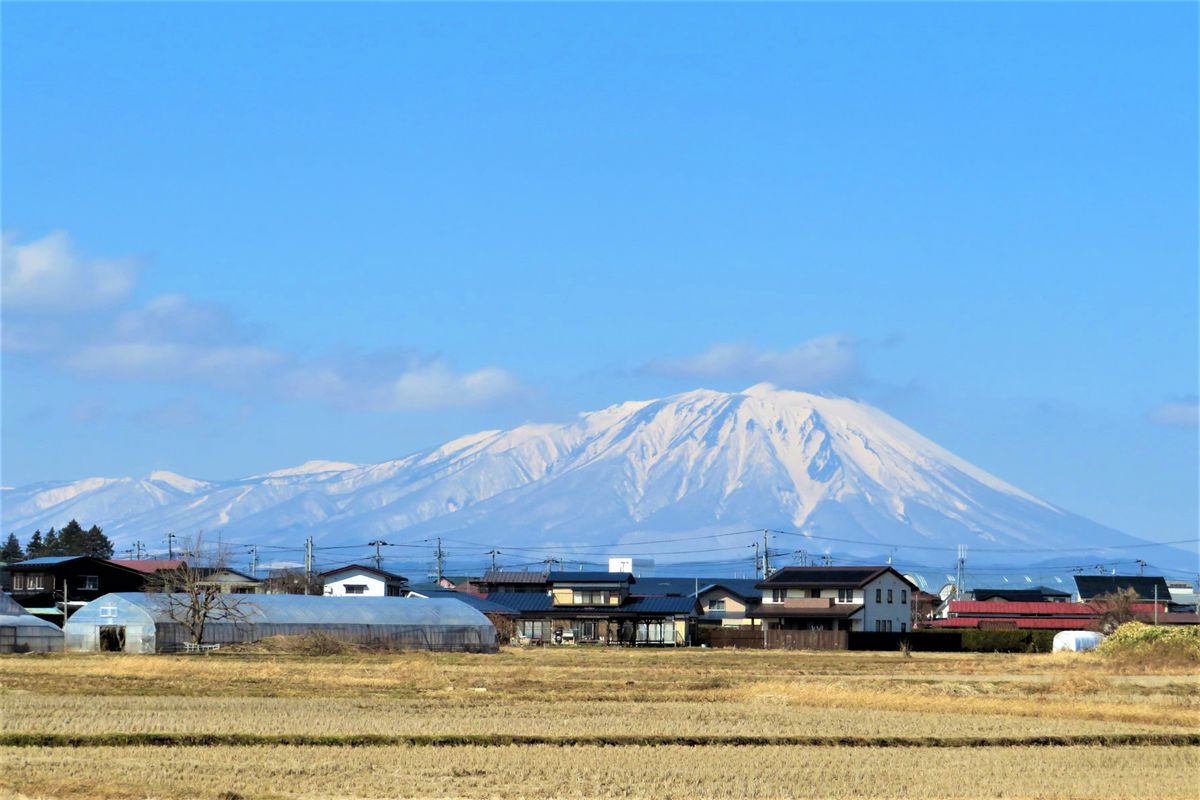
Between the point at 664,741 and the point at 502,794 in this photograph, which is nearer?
the point at 502,794

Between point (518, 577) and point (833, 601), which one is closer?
point (833, 601)

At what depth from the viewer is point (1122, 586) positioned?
Answer: 13750cm

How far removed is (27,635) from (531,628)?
35.0 meters

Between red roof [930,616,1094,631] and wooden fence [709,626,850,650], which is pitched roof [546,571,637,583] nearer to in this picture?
wooden fence [709,626,850,650]

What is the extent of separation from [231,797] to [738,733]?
1143 cm

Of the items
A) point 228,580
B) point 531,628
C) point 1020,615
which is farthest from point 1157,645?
point 228,580

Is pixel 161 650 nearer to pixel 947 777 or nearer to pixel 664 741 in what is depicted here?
pixel 664 741

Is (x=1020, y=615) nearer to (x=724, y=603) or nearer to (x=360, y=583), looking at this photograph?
(x=724, y=603)

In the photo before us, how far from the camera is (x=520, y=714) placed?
1275 inches

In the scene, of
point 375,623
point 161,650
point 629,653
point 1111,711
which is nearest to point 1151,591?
point 629,653

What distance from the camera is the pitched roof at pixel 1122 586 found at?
135 meters

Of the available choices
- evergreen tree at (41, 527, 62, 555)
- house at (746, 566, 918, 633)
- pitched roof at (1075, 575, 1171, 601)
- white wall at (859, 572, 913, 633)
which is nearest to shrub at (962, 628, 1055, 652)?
white wall at (859, 572, 913, 633)

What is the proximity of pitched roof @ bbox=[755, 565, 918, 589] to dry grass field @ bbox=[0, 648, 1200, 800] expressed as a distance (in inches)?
1444

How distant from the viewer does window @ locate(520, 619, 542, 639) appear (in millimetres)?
89250
